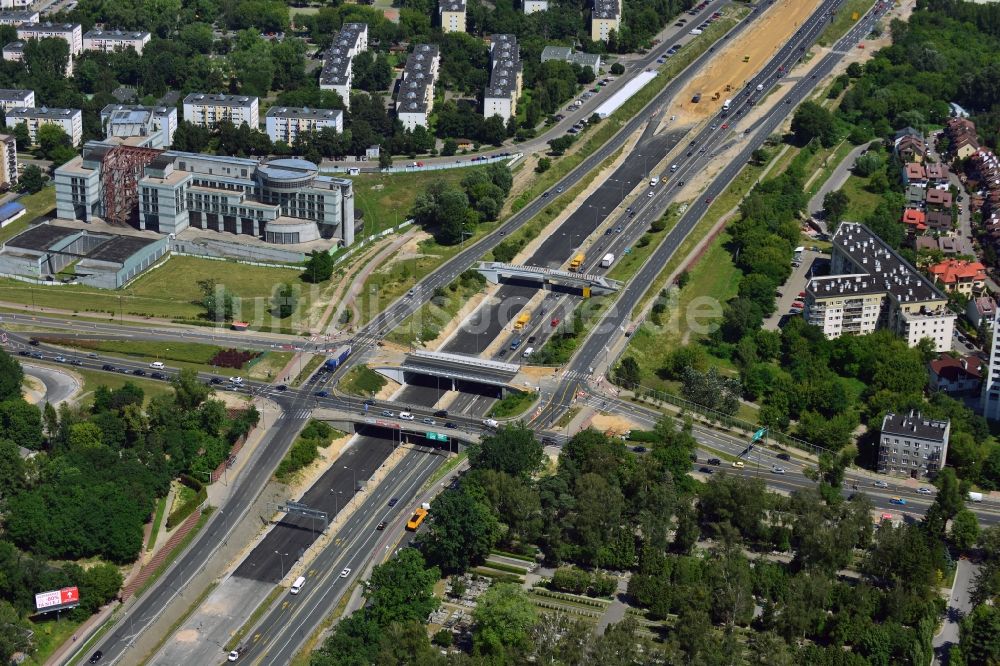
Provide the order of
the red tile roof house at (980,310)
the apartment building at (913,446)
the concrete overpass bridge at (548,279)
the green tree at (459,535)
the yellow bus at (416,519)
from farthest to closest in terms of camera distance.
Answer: the concrete overpass bridge at (548,279), the red tile roof house at (980,310), the apartment building at (913,446), the yellow bus at (416,519), the green tree at (459,535)

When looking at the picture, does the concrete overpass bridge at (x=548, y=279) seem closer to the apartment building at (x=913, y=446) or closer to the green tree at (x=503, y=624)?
the apartment building at (x=913, y=446)

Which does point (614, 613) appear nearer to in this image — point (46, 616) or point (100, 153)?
point (46, 616)

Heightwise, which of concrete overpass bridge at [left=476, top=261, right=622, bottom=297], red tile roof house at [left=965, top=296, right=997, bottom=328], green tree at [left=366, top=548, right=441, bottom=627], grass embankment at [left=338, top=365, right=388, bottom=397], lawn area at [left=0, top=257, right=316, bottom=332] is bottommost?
green tree at [left=366, top=548, right=441, bottom=627]

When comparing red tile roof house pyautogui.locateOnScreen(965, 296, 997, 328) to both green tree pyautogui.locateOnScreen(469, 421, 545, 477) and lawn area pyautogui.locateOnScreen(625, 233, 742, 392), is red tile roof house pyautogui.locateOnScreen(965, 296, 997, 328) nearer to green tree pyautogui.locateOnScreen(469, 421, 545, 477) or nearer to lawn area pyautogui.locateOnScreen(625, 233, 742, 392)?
lawn area pyautogui.locateOnScreen(625, 233, 742, 392)

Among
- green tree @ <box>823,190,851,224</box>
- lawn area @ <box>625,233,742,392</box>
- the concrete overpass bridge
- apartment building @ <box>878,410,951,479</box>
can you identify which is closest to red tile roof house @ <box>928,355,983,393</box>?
apartment building @ <box>878,410,951,479</box>

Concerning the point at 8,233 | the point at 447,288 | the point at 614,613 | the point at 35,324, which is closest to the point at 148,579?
the point at 614,613

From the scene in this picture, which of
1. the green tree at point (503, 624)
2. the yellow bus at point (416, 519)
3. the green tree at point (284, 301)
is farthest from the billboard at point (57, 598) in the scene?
the green tree at point (284, 301)
